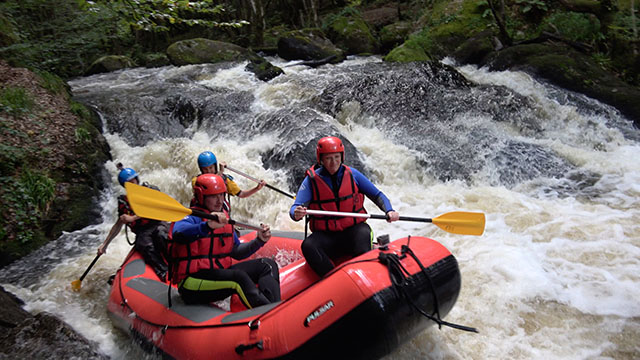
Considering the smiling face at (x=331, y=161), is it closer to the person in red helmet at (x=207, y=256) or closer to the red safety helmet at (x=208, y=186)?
the person in red helmet at (x=207, y=256)

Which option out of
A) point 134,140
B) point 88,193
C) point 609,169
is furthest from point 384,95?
point 88,193

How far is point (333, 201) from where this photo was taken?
3.22 m

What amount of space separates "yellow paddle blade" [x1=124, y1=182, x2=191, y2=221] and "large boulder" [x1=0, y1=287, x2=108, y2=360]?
4.75ft

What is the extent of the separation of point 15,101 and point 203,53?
22.0 ft

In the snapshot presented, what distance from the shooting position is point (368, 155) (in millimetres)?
6594

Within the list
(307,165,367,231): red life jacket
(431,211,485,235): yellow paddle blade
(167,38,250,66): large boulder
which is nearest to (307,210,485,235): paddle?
(431,211,485,235): yellow paddle blade

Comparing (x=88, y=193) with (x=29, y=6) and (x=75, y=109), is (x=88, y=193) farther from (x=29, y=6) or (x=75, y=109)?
(x=29, y=6)

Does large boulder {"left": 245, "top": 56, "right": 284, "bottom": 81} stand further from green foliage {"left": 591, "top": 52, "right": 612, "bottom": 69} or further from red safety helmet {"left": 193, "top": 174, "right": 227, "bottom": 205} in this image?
red safety helmet {"left": 193, "top": 174, "right": 227, "bottom": 205}

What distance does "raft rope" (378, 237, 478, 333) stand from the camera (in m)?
2.26

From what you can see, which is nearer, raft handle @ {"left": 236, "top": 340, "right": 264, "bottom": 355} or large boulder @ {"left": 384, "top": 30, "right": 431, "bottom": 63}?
raft handle @ {"left": 236, "top": 340, "right": 264, "bottom": 355}

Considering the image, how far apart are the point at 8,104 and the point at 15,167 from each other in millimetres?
1336

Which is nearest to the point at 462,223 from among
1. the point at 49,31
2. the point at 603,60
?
the point at 49,31

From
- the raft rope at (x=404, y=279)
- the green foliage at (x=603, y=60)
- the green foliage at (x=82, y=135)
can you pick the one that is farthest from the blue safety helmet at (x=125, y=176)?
the green foliage at (x=603, y=60)

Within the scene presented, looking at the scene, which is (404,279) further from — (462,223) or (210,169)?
(210,169)
